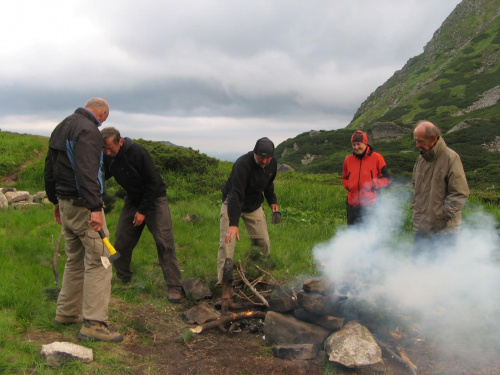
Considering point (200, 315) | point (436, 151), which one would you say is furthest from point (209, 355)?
point (436, 151)

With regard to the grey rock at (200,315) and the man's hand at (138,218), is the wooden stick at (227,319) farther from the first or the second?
the man's hand at (138,218)

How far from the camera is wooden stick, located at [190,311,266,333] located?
4.35 meters

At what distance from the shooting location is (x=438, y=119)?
53.3 metres

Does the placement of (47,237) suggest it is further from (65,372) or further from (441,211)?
(441,211)

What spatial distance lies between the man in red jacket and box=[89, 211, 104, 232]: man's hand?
372cm

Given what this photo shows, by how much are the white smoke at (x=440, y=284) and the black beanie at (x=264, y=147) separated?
171 cm

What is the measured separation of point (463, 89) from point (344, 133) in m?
20.8

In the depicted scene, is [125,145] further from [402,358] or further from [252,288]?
[402,358]

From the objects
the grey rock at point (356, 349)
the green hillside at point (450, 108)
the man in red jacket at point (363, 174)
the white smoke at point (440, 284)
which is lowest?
the grey rock at point (356, 349)

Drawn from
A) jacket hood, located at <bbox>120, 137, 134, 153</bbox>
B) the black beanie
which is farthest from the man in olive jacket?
jacket hood, located at <bbox>120, 137, 134, 153</bbox>

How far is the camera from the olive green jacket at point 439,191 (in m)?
4.45

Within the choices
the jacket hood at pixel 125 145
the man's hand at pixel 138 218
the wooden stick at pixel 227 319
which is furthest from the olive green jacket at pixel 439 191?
the jacket hood at pixel 125 145

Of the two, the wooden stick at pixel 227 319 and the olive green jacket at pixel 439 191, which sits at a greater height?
the olive green jacket at pixel 439 191

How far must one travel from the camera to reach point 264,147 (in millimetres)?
4793
